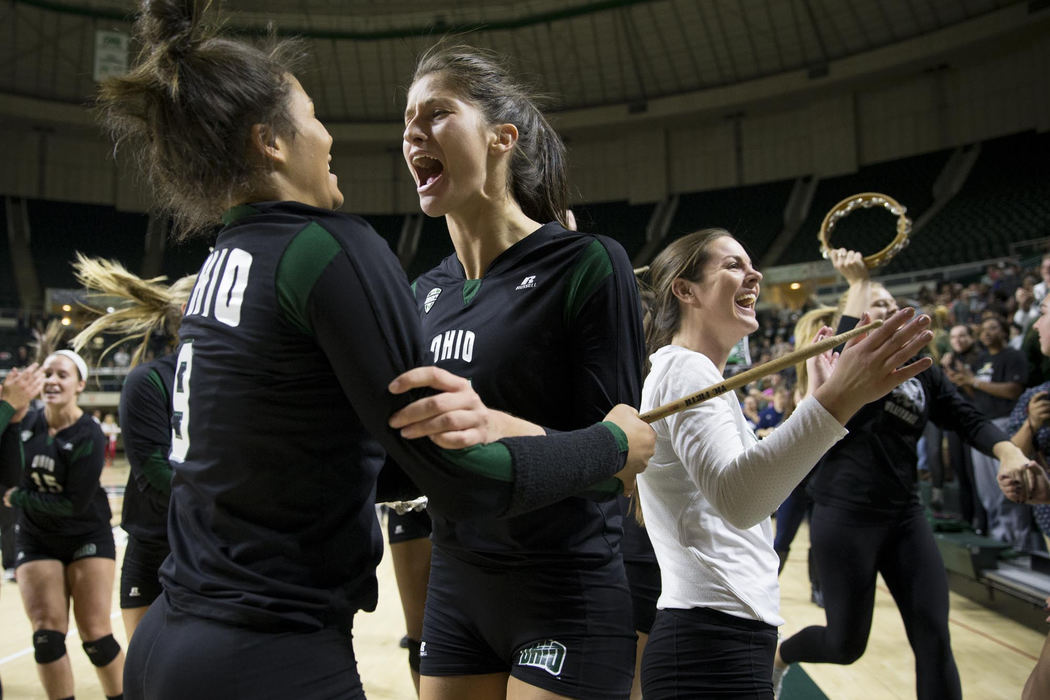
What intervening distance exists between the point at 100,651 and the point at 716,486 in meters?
3.47

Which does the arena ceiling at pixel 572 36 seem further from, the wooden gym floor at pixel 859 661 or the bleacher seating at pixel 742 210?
the wooden gym floor at pixel 859 661

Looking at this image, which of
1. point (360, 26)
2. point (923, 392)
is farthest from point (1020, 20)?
point (923, 392)

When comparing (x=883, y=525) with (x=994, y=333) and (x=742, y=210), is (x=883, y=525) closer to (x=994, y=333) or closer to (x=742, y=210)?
(x=994, y=333)

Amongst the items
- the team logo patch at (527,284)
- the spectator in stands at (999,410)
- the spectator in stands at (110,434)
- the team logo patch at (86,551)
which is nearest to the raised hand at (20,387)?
the team logo patch at (86,551)

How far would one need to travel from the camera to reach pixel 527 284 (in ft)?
5.87

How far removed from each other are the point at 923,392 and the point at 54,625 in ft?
13.8

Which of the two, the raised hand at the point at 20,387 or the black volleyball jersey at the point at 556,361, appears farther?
the raised hand at the point at 20,387

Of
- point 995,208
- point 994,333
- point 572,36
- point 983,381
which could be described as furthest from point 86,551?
point 572,36

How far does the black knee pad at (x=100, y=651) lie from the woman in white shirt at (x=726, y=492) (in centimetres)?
313

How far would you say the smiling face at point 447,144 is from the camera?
6.24 feet

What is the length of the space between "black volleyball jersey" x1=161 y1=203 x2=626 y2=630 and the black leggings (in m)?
2.55

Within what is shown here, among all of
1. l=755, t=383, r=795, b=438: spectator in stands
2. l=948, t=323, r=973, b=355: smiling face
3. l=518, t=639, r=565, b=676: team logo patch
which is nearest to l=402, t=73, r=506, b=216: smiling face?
l=518, t=639, r=565, b=676: team logo patch

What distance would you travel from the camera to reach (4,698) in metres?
4.52

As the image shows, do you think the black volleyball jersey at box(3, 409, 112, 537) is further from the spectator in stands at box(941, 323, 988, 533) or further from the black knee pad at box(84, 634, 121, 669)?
A: the spectator in stands at box(941, 323, 988, 533)
